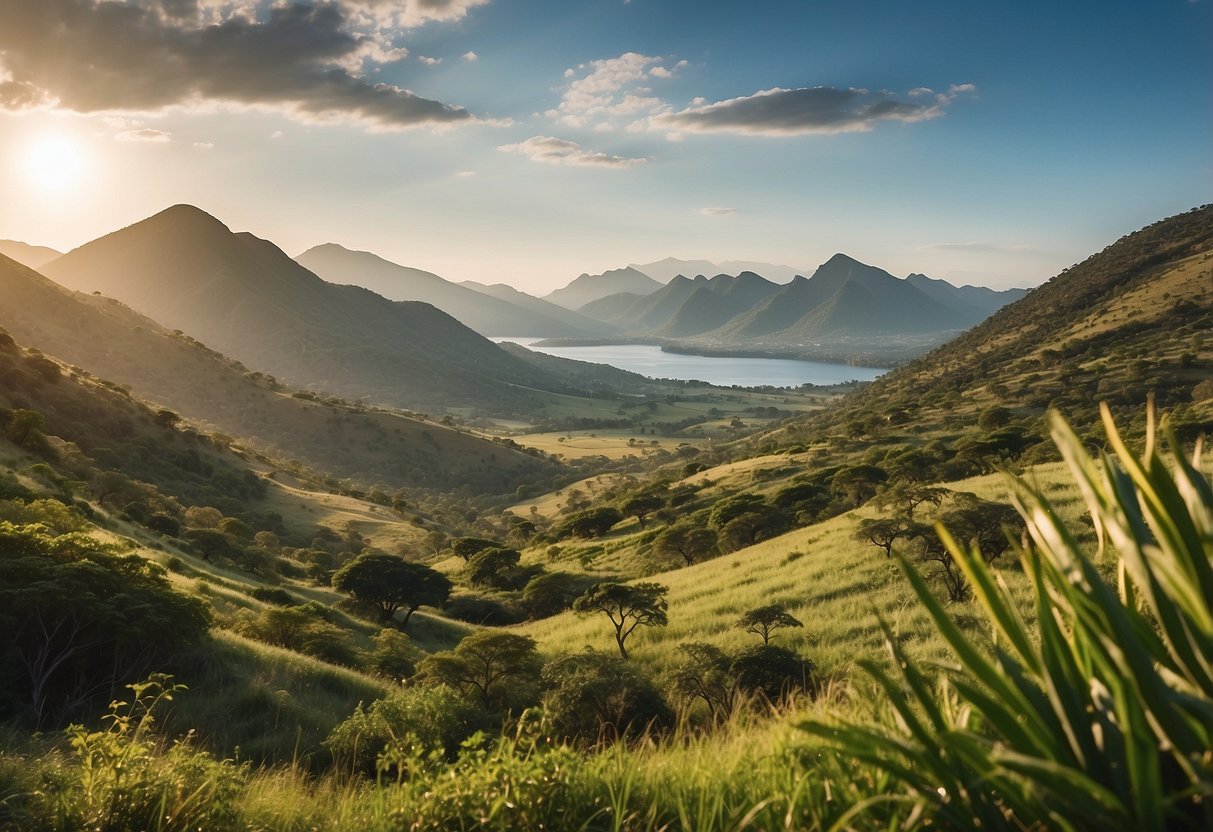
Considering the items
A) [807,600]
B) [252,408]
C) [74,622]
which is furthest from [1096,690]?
[252,408]

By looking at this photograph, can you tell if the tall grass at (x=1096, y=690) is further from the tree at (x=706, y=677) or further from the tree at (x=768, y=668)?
the tree at (x=768, y=668)

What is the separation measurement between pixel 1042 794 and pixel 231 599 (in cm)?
2802

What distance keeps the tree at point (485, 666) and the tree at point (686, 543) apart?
22.9 m

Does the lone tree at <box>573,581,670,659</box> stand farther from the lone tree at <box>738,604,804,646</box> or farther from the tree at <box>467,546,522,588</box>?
the tree at <box>467,546,522,588</box>

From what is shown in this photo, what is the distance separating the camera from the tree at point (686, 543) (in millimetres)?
43125

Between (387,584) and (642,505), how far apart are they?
2822 centimetres

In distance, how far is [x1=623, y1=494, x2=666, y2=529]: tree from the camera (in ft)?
197

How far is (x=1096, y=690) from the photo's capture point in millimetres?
2174

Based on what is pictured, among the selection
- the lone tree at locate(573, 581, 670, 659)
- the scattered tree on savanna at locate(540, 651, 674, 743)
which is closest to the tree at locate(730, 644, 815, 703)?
the scattered tree on savanna at locate(540, 651, 674, 743)

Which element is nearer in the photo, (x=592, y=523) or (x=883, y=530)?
(x=883, y=530)

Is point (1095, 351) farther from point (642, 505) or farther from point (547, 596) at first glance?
point (547, 596)

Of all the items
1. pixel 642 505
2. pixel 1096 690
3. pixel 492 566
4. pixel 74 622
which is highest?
pixel 1096 690

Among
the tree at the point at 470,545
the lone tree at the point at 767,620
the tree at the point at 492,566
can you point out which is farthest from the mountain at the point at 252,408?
the lone tree at the point at 767,620

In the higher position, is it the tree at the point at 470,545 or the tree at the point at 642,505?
the tree at the point at 642,505
